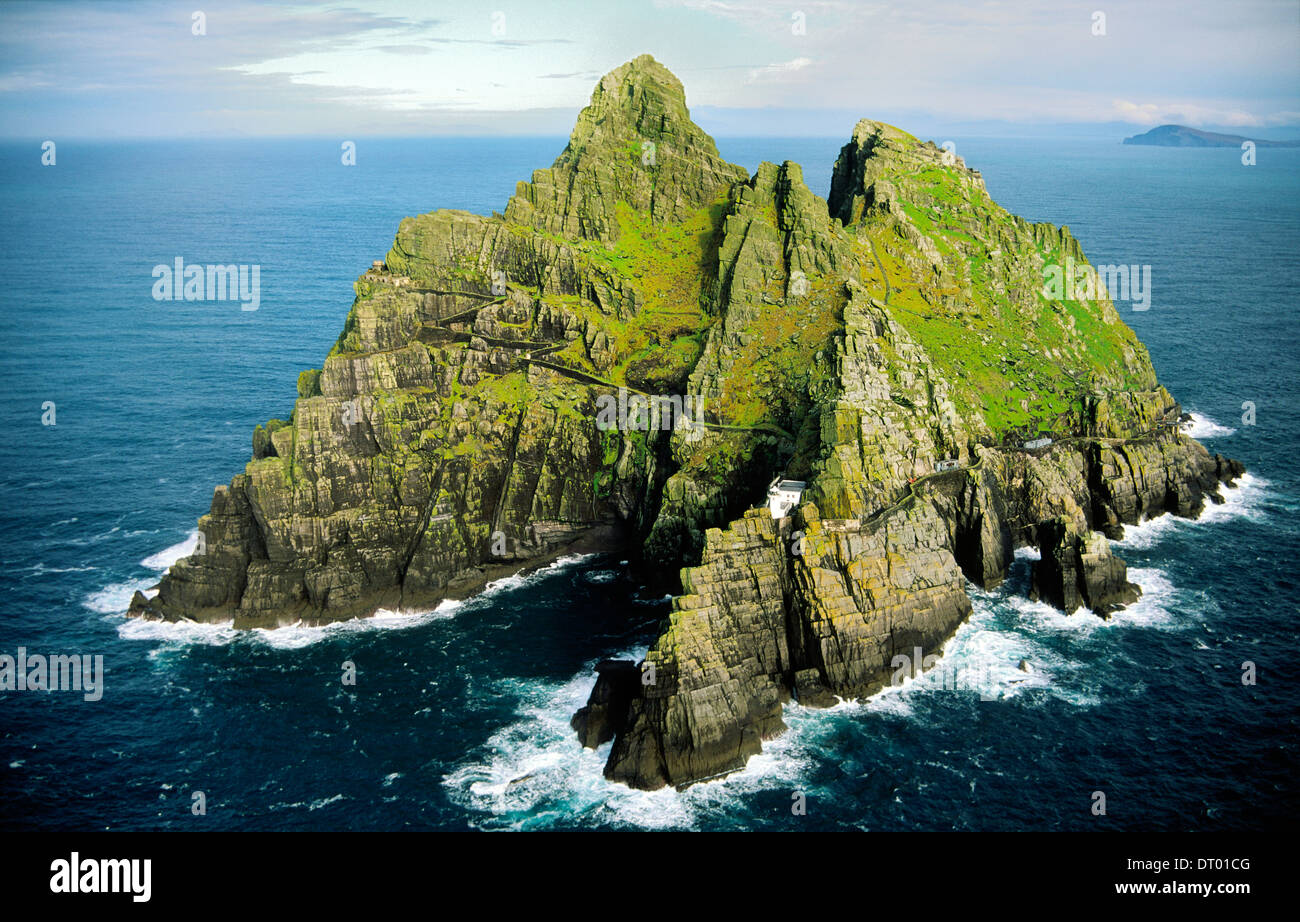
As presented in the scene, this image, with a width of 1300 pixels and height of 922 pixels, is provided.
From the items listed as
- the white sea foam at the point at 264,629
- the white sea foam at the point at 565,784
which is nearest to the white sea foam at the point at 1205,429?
the white sea foam at the point at 565,784

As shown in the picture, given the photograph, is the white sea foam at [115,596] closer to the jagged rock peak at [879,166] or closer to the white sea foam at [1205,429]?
the jagged rock peak at [879,166]

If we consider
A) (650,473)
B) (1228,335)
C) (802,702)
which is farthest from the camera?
(1228,335)

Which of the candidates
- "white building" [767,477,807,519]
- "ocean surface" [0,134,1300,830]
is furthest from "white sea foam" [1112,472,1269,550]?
"white building" [767,477,807,519]

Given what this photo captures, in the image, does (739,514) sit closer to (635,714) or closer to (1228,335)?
(635,714)

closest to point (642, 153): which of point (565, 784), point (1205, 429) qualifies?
point (1205, 429)

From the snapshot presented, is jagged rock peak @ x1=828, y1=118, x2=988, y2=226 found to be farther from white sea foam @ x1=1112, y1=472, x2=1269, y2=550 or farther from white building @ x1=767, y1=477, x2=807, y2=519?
white building @ x1=767, y1=477, x2=807, y2=519

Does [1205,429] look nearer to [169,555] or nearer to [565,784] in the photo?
[565,784]
